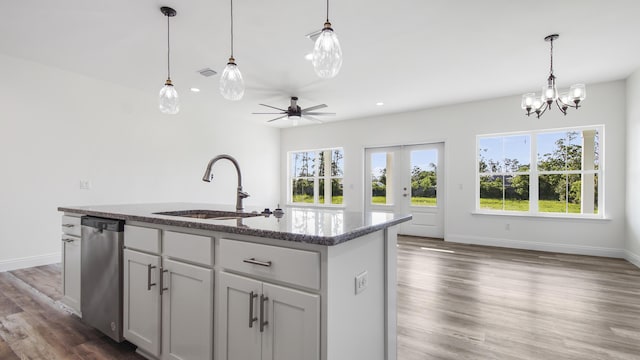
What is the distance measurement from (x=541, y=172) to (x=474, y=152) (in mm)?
1093

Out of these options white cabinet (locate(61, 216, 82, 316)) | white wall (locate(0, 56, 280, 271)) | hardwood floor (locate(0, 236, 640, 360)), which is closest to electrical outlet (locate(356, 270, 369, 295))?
hardwood floor (locate(0, 236, 640, 360))

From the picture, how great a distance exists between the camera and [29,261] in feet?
12.9

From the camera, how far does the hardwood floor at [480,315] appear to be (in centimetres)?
200

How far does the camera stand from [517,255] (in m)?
4.65

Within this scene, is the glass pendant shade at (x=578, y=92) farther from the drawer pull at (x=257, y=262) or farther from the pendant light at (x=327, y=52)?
the drawer pull at (x=257, y=262)

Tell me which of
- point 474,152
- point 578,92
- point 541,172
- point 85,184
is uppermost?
point 578,92

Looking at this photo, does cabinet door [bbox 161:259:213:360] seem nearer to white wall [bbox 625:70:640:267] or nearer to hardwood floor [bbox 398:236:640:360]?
hardwood floor [bbox 398:236:640:360]

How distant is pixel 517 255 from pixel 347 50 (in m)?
4.00

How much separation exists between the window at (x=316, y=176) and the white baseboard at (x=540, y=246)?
2.89m

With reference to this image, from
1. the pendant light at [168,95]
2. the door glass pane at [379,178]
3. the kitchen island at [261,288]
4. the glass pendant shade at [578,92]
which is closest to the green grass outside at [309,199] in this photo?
the door glass pane at [379,178]

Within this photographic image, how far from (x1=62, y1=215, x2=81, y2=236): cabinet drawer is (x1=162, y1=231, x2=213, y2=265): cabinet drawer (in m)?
1.13

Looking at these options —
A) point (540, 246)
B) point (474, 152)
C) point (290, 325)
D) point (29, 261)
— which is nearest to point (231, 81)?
point (290, 325)

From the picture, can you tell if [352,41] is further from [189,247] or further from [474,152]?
[474,152]

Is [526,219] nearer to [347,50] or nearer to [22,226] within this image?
[347,50]
